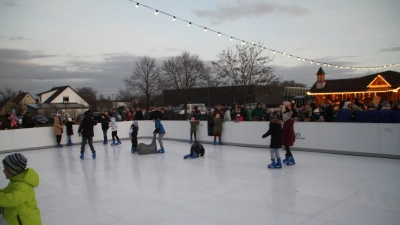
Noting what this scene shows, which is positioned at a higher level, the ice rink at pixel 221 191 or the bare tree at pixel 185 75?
the bare tree at pixel 185 75

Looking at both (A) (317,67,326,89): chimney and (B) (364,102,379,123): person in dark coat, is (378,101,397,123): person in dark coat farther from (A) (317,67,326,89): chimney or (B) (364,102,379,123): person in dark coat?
(A) (317,67,326,89): chimney

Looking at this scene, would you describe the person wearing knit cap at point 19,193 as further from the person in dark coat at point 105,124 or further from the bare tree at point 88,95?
the bare tree at point 88,95

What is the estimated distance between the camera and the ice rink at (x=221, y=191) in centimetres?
468

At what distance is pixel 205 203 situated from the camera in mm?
5340

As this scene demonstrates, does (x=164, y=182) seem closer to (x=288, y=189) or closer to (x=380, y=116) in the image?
(x=288, y=189)

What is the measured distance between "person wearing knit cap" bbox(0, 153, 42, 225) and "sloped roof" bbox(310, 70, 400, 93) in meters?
30.6

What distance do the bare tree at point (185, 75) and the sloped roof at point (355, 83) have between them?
12.5 m

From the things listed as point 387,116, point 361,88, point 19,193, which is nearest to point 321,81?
point 361,88

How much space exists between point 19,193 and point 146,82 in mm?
32063

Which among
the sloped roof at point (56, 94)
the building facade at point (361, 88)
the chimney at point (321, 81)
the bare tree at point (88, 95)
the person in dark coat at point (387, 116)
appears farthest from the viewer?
the sloped roof at point (56, 94)

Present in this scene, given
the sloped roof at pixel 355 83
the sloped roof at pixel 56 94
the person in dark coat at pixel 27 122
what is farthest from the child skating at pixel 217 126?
the sloped roof at pixel 56 94

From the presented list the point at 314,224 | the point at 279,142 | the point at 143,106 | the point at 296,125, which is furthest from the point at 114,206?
the point at 143,106

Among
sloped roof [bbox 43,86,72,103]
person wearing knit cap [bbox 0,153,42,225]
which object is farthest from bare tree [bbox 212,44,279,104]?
sloped roof [bbox 43,86,72,103]

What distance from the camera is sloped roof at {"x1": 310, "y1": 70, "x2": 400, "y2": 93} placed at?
29.1 metres
